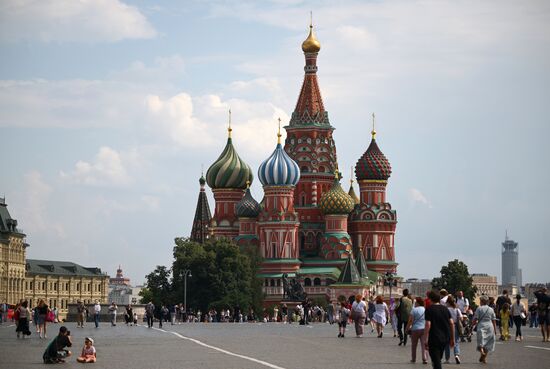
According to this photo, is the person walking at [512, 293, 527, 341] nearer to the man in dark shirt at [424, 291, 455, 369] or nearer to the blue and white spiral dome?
the man in dark shirt at [424, 291, 455, 369]

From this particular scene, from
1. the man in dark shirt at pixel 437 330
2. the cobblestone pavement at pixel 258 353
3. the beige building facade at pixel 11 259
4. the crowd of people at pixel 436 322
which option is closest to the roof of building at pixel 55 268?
the beige building facade at pixel 11 259

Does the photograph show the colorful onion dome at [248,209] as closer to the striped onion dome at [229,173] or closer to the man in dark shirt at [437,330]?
the striped onion dome at [229,173]

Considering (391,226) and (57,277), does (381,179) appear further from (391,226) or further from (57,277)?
(57,277)

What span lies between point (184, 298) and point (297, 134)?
2830 centimetres

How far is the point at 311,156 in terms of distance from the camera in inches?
4872

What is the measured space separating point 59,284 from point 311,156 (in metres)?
76.6

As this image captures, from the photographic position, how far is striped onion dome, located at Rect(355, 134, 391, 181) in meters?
125

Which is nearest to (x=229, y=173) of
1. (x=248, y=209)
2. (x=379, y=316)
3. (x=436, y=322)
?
(x=248, y=209)

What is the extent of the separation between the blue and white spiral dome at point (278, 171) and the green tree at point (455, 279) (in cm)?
1593

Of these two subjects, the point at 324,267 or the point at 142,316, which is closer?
the point at 142,316

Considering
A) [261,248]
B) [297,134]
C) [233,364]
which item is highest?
[297,134]

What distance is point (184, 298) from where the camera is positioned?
332 feet

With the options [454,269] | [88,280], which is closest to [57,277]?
[88,280]

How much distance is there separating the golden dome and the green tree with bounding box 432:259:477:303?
2432 cm
